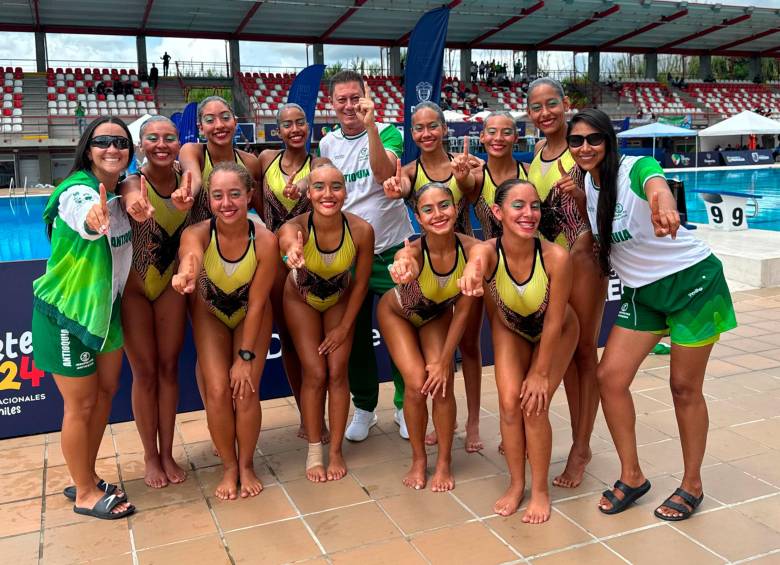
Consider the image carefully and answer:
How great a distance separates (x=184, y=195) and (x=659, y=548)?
2.72 metres

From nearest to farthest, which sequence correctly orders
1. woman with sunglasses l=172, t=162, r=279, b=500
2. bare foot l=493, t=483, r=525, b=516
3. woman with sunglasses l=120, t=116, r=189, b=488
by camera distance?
bare foot l=493, t=483, r=525, b=516 < woman with sunglasses l=172, t=162, r=279, b=500 < woman with sunglasses l=120, t=116, r=189, b=488

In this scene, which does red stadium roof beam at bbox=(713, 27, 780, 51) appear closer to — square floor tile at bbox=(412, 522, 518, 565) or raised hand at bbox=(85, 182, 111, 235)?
square floor tile at bbox=(412, 522, 518, 565)

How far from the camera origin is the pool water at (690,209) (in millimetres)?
12703

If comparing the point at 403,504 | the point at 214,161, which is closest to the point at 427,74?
the point at 214,161

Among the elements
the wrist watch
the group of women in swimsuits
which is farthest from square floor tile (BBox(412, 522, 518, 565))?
the wrist watch

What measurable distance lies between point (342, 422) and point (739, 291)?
20.3 feet

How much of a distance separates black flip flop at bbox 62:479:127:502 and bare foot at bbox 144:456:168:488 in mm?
151

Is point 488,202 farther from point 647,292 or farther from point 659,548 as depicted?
point 659,548

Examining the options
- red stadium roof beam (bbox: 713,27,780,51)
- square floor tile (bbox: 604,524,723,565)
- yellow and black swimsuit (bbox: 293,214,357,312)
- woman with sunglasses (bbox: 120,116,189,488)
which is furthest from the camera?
red stadium roof beam (bbox: 713,27,780,51)

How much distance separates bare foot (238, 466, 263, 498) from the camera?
145 inches

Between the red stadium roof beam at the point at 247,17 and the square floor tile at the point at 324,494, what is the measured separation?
25.5 meters

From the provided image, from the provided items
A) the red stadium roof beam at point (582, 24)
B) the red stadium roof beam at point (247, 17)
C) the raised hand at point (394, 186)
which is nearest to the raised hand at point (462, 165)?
the raised hand at point (394, 186)

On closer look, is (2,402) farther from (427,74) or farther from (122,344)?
(427,74)

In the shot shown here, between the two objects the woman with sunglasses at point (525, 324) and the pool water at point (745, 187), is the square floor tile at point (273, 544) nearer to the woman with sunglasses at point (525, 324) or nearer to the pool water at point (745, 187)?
the woman with sunglasses at point (525, 324)
